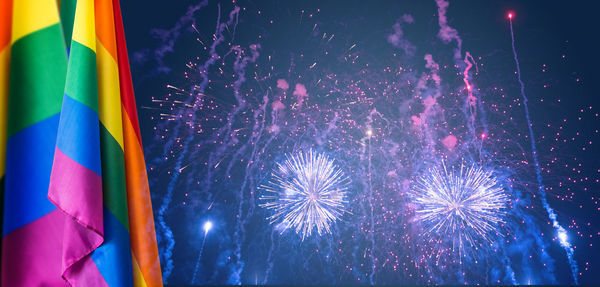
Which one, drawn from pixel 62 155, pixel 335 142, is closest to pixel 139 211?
pixel 62 155

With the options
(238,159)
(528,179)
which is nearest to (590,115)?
(528,179)

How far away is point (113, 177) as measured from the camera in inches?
22.5

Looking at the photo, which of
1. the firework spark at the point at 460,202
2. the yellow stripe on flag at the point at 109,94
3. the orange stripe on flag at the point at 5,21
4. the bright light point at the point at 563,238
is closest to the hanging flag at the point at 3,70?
the orange stripe on flag at the point at 5,21

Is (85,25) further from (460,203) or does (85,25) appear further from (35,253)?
(460,203)

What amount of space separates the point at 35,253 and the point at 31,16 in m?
0.36

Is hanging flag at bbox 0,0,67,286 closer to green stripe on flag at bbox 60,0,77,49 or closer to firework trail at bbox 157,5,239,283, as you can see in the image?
green stripe on flag at bbox 60,0,77,49

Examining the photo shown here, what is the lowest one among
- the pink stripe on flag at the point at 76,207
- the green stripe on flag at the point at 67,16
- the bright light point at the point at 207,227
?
the pink stripe on flag at the point at 76,207

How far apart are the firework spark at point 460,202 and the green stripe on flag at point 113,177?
8.49 ft

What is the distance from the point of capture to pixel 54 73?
574 millimetres

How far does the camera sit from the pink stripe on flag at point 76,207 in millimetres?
528

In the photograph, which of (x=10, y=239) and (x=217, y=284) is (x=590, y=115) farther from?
(x=10, y=239)

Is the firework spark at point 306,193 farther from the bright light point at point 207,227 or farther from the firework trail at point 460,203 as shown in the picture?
the firework trail at point 460,203

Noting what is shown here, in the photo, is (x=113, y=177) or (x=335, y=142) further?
(x=335, y=142)

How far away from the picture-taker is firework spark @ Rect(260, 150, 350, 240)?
282 cm
